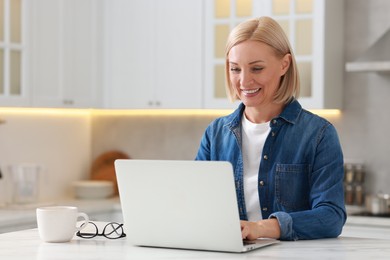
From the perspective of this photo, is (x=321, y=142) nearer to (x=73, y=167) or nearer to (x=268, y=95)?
(x=268, y=95)

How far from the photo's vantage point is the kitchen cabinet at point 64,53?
176 inches

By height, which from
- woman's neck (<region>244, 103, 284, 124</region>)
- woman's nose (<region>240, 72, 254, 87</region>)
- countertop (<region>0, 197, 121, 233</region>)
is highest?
woman's nose (<region>240, 72, 254, 87</region>)

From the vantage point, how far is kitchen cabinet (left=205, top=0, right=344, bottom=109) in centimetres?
428

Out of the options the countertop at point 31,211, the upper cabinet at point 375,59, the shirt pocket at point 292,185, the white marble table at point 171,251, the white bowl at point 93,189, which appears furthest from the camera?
the white bowl at point 93,189

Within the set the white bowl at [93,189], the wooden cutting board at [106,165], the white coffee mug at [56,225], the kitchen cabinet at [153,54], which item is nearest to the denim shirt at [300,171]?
the white coffee mug at [56,225]

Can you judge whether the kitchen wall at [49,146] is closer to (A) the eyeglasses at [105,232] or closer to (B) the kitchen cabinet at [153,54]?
(B) the kitchen cabinet at [153,54]

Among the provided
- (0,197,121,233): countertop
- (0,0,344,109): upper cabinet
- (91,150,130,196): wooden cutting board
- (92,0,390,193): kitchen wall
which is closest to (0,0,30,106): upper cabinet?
(0,0,344,109): upper cabinet

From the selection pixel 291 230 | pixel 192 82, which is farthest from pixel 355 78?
pixel 291 230

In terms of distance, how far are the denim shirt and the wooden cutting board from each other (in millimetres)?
2718

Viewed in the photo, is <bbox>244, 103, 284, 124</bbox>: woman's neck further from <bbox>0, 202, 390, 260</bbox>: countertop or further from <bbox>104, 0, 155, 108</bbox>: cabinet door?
<bbox>104, 0, 155, 108</bbox>: cabinet door

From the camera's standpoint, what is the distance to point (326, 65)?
4.31m

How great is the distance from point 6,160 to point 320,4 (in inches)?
78.4

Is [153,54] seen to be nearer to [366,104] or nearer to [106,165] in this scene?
[106,165]

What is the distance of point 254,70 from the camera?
2.34m
